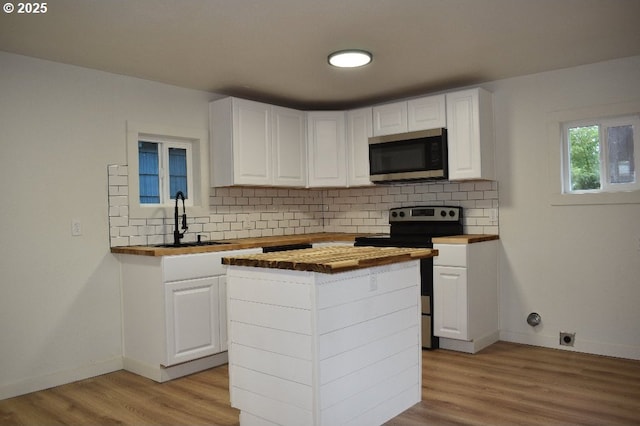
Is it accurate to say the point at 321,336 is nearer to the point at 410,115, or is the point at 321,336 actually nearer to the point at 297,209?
the point at 410,115

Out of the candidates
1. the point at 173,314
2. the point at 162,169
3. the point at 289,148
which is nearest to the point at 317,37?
the point at 289,148

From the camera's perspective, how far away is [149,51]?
3346 mm

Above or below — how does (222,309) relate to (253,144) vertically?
below

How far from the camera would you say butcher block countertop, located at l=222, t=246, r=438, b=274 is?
2.24 metres

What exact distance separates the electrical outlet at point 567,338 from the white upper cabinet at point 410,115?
1.96 meters

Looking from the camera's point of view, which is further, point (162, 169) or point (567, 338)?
point (162, 169)

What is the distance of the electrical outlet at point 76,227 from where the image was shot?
3576 mm

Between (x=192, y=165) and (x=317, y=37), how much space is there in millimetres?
1836

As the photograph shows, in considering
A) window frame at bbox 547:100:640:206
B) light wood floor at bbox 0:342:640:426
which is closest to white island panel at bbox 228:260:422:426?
light wood floor at bbox 0:342:640:426

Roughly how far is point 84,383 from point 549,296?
3.60m

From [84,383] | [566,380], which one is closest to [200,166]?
[84,383]

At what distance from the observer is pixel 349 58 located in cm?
348

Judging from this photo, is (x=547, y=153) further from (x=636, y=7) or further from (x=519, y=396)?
(x=519, y=396)

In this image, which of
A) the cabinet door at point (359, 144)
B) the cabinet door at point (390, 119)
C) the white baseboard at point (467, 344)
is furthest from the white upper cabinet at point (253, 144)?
the white baseboard at point (467, 344)
